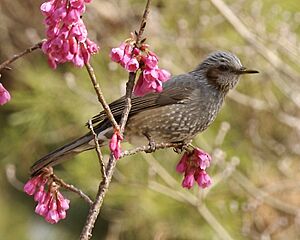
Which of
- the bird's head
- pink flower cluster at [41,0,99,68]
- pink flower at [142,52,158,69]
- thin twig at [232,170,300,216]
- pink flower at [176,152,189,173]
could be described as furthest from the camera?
thin twig at [232,170,300,216]

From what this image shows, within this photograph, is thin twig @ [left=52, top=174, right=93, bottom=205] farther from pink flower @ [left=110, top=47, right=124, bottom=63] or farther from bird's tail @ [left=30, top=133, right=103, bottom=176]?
pink flower @ [left=110, top=47, right=124, bottom=63]

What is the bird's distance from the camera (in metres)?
2.84

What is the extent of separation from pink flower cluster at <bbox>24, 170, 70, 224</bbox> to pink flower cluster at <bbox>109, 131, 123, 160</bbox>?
220 millimetres

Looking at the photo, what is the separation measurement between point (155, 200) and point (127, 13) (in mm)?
1217

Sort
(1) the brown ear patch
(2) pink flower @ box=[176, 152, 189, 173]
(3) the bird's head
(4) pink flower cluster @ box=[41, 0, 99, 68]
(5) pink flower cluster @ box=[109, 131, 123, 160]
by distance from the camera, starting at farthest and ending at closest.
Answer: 1. (1) the brown ear patch
2. (3) the bird's head
3. (2) pink flower @ box=[176, 152, 189, 173]
4. (5) pink flower cluster @ box=[109, 131, 123, 160]
5. (4) pink flower cluster @ box=[41, 0, 99, 68]

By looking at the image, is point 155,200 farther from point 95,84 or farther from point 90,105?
point 95,84

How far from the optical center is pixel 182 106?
3008mm

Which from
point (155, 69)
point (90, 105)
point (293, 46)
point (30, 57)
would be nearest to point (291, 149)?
point (293, 46)

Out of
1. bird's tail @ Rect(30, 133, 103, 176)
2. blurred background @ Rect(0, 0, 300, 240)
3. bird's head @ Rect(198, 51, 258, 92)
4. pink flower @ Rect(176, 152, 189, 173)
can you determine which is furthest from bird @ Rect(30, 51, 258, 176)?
blurred background @ Rect(0, 0, 300, 240)

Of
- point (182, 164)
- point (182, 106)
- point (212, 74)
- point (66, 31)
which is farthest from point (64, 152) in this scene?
point (212, 74)

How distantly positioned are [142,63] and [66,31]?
298 millimetres

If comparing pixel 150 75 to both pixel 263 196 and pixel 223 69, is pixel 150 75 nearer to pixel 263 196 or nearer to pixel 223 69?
pixel 223 69

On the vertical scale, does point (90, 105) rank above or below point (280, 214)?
above

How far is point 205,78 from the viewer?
3.18 meters
